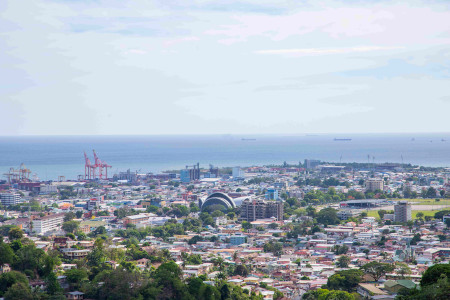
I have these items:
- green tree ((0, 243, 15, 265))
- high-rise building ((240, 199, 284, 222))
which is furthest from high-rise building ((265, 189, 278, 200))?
green tree ((0, 243, 15, 265))

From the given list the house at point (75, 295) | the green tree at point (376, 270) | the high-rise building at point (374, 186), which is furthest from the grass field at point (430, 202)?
the house at point (75, 295)

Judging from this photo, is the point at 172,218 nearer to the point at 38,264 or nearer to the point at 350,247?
the point at 350,247

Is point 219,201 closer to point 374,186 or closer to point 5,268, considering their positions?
point 374,186

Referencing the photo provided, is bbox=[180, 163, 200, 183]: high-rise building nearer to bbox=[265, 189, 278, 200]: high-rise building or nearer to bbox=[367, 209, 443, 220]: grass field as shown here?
bbox=[265, 189, 278, 200]: high-rise building

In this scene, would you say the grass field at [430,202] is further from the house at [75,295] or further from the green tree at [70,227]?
the house at [75,295]

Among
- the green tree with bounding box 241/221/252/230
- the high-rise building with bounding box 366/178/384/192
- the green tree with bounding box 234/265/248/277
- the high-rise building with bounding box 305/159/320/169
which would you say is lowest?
the green tree with bounding box 234/265/248/277
